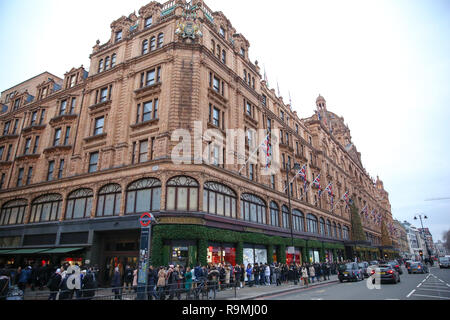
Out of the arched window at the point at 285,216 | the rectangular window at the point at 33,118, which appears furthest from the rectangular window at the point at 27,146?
the arched window at the point at 285,216

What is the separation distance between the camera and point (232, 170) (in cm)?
2764

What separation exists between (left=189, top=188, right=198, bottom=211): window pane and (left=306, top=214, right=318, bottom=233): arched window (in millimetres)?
23601

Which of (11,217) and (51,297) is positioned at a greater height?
(11,217)

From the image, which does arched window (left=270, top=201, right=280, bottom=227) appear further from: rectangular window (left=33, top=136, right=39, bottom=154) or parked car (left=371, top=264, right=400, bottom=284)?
rectangular window (left=33, top=136, right=39, bottom=154)

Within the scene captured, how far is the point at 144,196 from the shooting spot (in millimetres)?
23469

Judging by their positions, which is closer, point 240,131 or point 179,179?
point 179,179

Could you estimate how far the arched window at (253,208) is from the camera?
28464 millimetres

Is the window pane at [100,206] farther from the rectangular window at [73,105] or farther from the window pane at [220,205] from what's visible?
the rectangular window at [73,105]

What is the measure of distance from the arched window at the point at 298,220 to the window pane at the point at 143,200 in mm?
21429

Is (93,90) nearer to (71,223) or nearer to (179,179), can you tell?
(71,223)

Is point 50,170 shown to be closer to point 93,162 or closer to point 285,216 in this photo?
point 93,162
